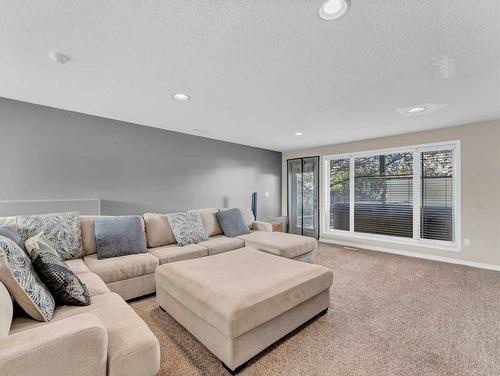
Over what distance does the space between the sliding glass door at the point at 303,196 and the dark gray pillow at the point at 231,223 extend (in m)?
2.41

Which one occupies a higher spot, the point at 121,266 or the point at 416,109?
the point at 416,109

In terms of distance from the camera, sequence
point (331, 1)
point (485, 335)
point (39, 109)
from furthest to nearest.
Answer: point (39, 109)
point (485, 335)
point (331, 1)

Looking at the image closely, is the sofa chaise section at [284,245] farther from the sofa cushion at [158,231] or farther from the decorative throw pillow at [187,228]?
the sofa cushion at [158,231]

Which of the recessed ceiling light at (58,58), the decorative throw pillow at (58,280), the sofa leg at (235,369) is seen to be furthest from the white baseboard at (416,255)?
the recessed ceiling light at (58,58)

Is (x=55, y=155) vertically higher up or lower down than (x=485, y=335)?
higher up

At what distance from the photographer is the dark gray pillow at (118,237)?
2.65 metres

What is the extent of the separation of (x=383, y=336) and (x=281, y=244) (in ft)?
5.11

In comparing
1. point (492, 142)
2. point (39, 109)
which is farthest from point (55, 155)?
point (492, 142)

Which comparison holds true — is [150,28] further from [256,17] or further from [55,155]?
[55,155]

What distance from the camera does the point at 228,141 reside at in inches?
201

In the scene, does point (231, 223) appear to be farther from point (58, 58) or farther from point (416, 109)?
point (416, 109)

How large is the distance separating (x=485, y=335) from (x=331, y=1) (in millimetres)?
2810

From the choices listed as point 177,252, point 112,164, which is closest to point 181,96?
point 112,164

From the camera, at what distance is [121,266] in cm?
245
